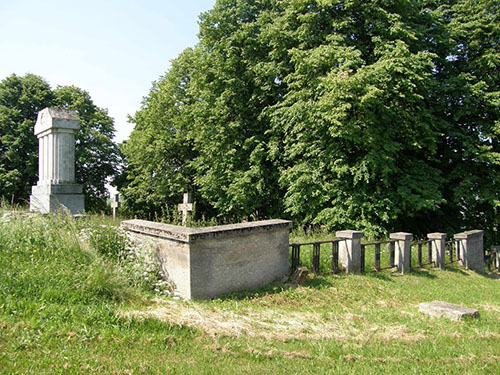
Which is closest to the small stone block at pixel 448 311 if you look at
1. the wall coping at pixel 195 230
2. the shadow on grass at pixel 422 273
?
the wall coping at pixel 195 230

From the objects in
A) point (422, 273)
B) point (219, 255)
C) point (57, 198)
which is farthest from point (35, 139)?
point (422, 273)

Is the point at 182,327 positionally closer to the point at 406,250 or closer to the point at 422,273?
the point at 406,250

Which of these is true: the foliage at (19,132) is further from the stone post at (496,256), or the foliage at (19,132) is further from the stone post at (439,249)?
the stone post at (496,256)

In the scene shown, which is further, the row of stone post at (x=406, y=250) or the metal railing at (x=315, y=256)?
the row of stone post at (x=406, y=250)

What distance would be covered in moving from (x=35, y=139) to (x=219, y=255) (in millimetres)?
22832

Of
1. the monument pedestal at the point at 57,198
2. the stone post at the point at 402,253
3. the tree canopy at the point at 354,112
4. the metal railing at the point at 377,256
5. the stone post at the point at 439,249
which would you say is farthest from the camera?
the tree canopy at the point at 354,112

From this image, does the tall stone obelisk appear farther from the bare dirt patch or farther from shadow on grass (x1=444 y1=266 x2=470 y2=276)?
shadow on grass (x1=444 y1=266 x2=470 y2=276)

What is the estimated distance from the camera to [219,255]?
6.44 metres

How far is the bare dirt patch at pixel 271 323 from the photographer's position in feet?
15.4

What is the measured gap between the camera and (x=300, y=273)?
24.1 ft

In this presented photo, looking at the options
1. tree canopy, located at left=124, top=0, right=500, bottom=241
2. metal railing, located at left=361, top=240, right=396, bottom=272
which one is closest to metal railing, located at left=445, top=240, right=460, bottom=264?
tree canopy, located at left=124, top=0, right=500, bottom=241

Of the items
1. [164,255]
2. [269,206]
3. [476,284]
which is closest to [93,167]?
[269,206]

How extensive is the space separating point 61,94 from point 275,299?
26.1 metres

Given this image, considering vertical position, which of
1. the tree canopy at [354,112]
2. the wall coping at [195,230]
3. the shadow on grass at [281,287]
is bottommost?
the shadow on grass at [281,287]
